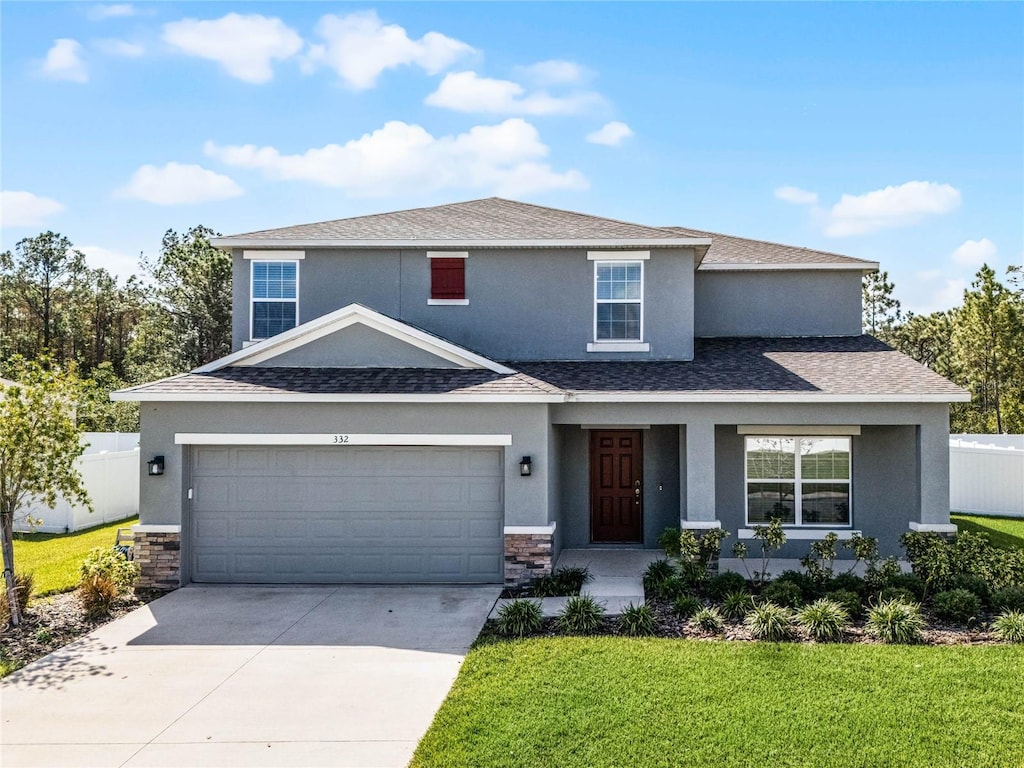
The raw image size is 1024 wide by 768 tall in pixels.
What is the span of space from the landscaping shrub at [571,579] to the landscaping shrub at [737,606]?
6.77ft

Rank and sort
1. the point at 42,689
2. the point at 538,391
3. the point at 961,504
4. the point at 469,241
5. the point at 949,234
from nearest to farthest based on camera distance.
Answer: the point at 42,689, the point at 538,391, the point at 469,241, the point at 961,504, the point at 949,234

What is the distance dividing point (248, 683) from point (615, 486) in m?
7.94

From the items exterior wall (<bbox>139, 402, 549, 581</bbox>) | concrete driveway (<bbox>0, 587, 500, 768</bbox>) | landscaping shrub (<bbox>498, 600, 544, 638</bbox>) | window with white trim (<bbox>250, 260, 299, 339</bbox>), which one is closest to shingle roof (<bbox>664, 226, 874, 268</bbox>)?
exterior wall (<bbox>139, 402, 549, 581</bbox>)

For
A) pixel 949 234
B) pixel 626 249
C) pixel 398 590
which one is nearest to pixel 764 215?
pixel 949 234

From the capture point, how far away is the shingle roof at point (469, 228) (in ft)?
45.1

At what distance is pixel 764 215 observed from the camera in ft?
82.1

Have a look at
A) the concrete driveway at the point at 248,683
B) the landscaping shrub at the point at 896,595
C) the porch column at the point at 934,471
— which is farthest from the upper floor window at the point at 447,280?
the landscaping shrub at the point at 896,595

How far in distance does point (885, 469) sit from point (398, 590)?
29.0 ft

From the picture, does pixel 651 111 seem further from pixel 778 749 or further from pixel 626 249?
pixel 778 749

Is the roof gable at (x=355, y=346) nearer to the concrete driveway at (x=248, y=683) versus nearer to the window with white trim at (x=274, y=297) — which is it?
the window with white trim at (x=274, y=297)

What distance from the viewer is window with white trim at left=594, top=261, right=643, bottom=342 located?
13.8 meters

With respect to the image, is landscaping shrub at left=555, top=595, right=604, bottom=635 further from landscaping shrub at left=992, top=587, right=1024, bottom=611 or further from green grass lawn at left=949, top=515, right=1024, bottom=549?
green grass lawn at left=949, top=515, right=1024, bottom=549

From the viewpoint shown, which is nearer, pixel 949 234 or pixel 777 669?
pixel 777 669

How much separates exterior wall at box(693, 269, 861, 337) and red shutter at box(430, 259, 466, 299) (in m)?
5.09
